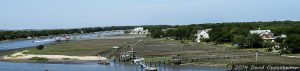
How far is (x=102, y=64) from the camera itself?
7462 cm

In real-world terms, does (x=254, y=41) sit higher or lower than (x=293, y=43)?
lower

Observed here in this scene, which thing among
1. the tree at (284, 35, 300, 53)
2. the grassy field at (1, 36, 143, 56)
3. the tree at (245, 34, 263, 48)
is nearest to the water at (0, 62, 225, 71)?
the tree at (284, 35, 300, 53)

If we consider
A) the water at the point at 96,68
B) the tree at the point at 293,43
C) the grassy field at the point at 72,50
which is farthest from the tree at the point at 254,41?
the water at the point at 96,68

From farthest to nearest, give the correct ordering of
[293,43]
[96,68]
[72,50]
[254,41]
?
[72,50] < [254,41] < [293,43] < [96,68]

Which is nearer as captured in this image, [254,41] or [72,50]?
[254,41]

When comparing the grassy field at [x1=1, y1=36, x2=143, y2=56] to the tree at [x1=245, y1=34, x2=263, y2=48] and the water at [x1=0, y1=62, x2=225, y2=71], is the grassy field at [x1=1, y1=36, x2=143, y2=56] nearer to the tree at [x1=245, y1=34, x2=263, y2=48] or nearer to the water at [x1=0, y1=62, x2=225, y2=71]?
the water at [x1=0, y1=62, x2=225, y2=71]

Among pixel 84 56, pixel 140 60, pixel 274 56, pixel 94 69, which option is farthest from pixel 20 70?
pixel 274 56

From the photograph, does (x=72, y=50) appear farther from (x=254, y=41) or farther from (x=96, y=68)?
(x=96, y=68)

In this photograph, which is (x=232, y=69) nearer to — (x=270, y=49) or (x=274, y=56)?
(x=274, y=56)

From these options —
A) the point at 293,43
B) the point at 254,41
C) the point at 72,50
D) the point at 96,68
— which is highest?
the point at 293,43

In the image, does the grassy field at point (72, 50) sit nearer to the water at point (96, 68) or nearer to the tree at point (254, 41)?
the water at point (96, 68)

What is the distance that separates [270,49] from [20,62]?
123ft

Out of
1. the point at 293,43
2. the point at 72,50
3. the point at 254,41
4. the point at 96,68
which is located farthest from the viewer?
the point at 72,50

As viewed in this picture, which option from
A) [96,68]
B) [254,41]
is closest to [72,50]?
[254,41]
